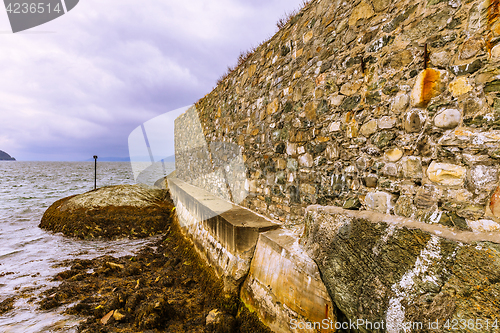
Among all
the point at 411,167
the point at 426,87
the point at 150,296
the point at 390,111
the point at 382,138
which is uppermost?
the point at 426,87

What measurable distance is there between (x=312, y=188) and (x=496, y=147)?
5.21 feet

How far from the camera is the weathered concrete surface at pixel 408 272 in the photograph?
44.0 inches

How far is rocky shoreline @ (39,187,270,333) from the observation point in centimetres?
279

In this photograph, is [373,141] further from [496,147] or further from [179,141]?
[179,141]

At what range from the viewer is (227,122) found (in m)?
5.27

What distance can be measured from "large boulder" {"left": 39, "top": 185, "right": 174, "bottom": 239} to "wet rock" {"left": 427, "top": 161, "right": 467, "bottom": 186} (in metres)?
8.08

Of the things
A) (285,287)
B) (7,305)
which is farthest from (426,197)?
(7,305)

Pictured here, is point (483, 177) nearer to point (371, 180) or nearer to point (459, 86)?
point (459, 86)

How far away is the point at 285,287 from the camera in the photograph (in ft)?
7.38

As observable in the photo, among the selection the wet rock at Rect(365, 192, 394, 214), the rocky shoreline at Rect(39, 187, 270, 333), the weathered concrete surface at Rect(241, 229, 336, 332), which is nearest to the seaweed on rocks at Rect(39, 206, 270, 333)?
the rocky shoreline at Rect(39, 187, 270, 333)

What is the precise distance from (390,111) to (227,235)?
2.56m

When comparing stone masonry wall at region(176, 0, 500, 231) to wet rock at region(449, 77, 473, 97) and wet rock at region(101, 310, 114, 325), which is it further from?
wet rock at region(101, 310, 114, 325)

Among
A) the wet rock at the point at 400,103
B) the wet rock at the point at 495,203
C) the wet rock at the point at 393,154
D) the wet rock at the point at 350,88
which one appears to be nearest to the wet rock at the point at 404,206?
the wet rock at the point at 393,154

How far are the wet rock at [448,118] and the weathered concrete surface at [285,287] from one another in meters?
1.46
